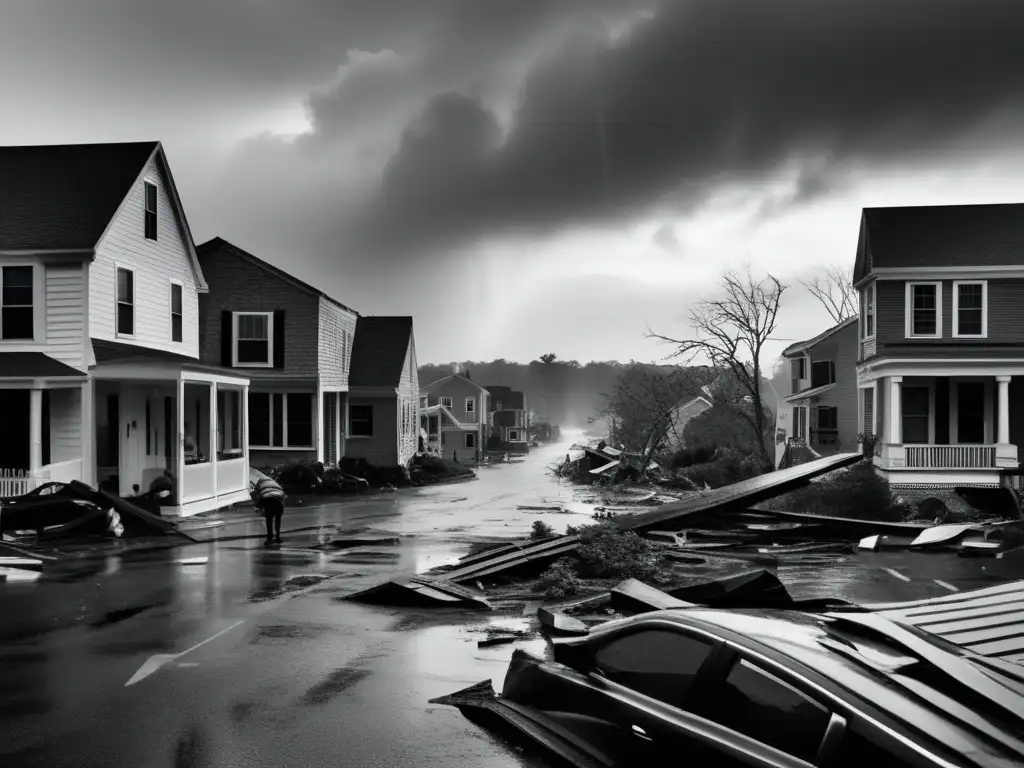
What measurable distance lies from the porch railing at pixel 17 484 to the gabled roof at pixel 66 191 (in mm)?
5382

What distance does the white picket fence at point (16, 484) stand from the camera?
64.2 feet

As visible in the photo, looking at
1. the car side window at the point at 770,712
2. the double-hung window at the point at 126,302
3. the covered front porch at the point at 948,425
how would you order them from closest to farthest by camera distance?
the car side window at the point at 770,712 < the double-hung window at the point at 126,302 < the covered front porch at the point at 948,425

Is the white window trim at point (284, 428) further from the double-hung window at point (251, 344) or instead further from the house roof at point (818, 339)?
the house roof at point (818, 339)

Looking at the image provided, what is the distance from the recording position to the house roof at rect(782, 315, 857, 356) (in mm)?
42562

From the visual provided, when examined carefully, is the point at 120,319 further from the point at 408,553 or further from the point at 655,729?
the point at 655,729

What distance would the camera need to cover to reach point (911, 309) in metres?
30.1

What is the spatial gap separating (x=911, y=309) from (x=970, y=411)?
3.91 metres

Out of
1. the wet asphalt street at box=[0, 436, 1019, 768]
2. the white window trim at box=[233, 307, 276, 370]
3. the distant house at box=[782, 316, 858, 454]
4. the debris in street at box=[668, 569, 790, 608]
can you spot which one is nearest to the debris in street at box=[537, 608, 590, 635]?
the wet asphalt street at box=[0, 436, 1019, 768]

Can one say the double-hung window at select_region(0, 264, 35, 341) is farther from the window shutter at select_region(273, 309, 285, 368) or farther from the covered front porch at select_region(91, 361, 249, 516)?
the window shutter at select_region(273, 309, 285, 368)

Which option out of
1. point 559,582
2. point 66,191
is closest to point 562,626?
point 559,582

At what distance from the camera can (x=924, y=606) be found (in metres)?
5.88

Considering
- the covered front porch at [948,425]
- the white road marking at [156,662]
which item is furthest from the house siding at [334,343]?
the white road marking at [156,662]

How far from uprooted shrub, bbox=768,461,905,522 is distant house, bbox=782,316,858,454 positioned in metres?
14.5

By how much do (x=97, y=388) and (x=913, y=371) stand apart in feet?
77.4
